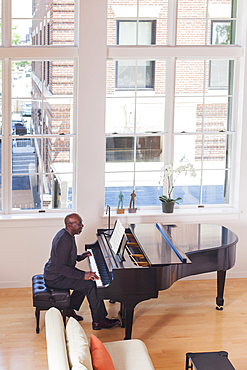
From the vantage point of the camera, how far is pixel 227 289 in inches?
235

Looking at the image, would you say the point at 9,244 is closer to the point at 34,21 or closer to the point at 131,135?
the point at 131,135

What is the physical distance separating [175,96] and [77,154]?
155 cm

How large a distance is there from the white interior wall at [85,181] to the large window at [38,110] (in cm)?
21

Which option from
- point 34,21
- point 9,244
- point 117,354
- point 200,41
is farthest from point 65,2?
point 117,354

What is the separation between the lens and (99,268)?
4691 millimetres

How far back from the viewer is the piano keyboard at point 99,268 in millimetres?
4391

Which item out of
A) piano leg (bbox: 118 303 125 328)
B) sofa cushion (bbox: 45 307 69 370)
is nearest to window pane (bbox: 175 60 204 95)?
piano leg (bbox: 118 303 125 328)

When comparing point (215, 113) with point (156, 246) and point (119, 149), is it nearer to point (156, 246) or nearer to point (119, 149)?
point (119, 149)

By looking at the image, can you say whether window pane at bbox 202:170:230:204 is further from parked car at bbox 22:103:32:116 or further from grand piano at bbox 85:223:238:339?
parked car at bbox 22:103:32:116

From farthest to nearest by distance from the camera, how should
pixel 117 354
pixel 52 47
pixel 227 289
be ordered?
pixel 227 289 → pixel 52 47 → pixel 117 354

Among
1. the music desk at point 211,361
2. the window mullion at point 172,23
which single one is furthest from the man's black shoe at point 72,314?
the window mullion at point 172,23

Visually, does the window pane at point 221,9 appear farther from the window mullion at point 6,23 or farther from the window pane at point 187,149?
the window mullion at point 6,23

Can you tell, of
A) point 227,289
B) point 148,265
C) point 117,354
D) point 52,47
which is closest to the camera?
point 117,354

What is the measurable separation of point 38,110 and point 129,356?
11.2ft
